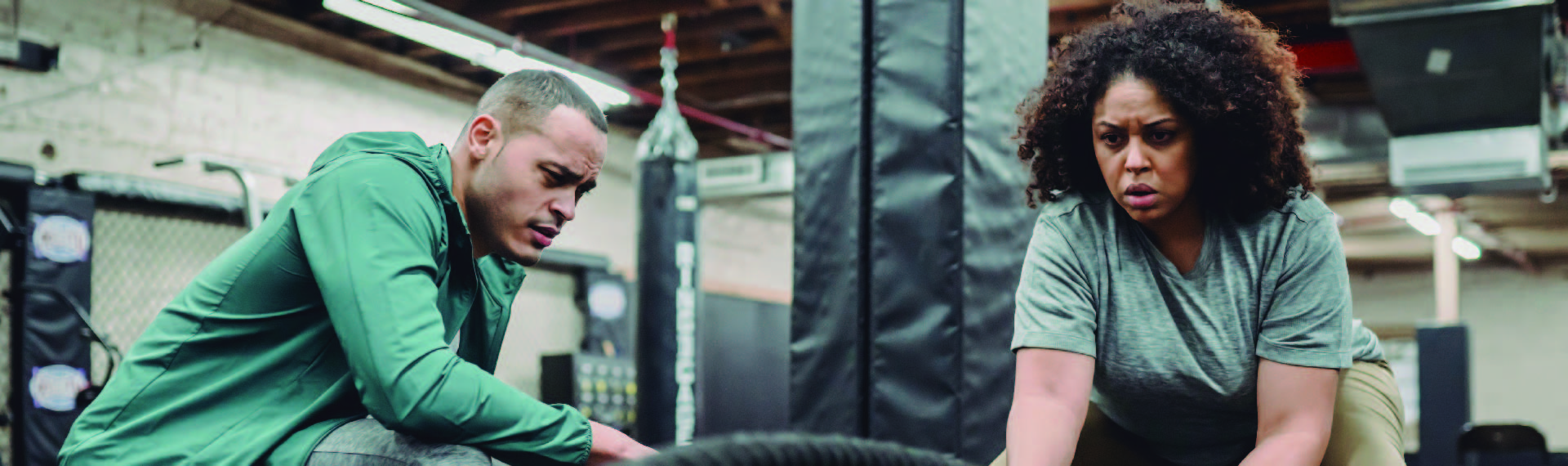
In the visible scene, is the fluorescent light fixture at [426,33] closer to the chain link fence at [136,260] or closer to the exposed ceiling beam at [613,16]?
the exposed ceiling beam at [613,16]

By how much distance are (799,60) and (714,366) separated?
6691 mm

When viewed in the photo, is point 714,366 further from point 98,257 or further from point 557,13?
point 98,257

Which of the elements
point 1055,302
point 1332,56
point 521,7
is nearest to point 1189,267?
point 1055,302

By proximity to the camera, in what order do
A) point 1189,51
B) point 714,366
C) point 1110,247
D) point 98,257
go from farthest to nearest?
point 714,366, point 98,257, point 1110,247, point 1189,51

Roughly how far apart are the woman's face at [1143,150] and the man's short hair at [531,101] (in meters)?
0.74

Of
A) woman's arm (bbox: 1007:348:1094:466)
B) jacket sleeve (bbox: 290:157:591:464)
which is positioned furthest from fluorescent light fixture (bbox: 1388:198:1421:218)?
jacket sleeve (bbox: 290:157:591:464)

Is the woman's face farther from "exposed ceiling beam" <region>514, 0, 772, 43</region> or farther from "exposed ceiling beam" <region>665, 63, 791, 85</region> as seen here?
"exposed ceiling beam" <region>665, 63, 791, 85</region>

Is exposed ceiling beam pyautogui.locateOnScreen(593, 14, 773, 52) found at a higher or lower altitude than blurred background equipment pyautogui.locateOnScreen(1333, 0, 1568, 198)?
higher

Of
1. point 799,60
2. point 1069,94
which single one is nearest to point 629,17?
point 799,60

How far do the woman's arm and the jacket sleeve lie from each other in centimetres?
56

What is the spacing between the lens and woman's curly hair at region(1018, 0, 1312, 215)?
1526 millimetres

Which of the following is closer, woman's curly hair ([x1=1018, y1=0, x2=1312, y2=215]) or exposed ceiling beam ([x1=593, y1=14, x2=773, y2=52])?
woman's curly hair ([x1=1018, y1=0, x2=1312, y2=215])

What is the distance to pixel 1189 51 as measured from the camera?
1.54 m

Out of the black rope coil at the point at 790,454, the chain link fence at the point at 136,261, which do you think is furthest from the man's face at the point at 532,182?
the chain link fence at the point at 136,261
